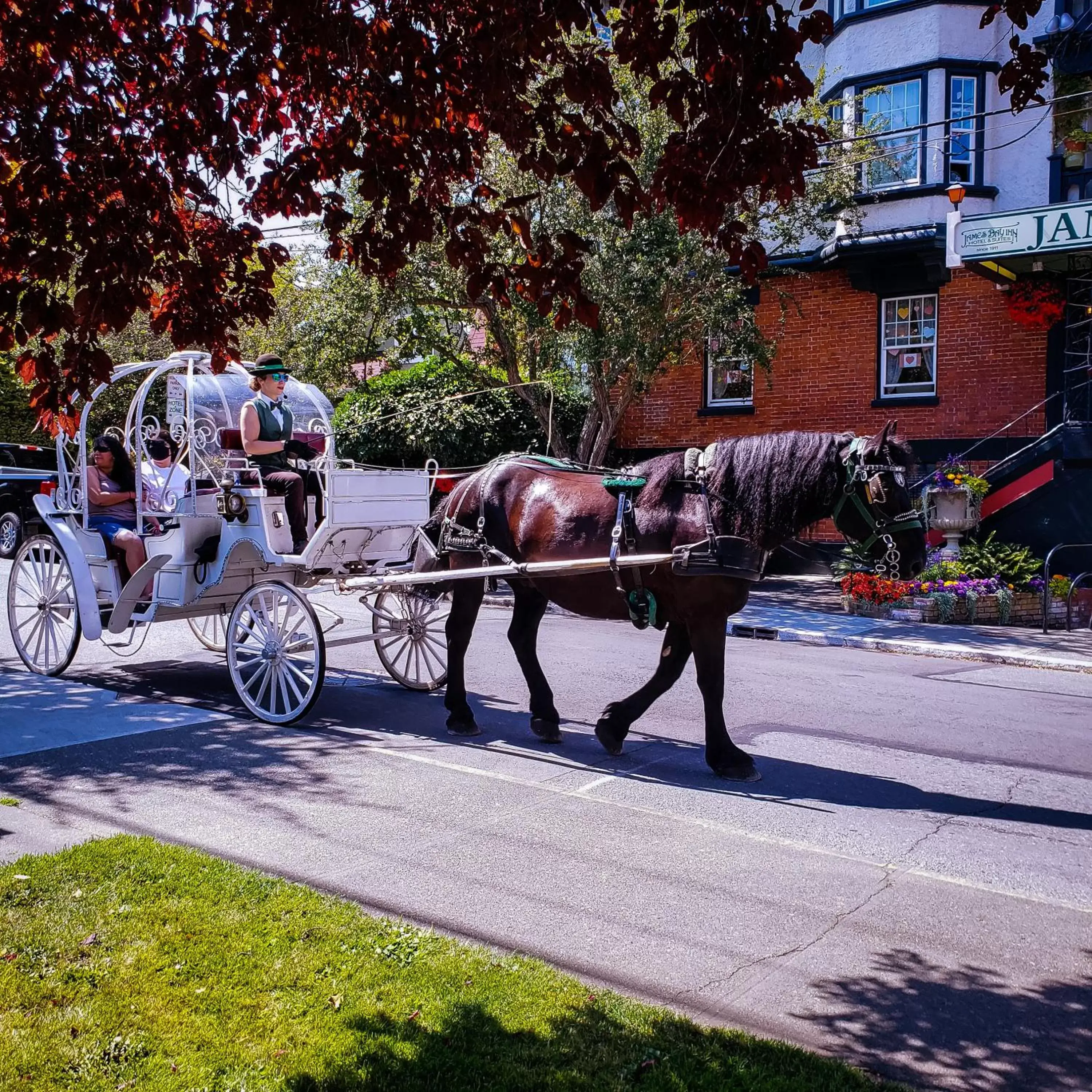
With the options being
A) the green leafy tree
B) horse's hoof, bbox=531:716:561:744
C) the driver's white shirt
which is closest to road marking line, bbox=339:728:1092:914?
horse's hoof, bbox=531:716:561:744

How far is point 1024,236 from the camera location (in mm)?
15211

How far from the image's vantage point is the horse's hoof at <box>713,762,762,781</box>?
6766mm

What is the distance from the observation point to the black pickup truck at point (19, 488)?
21719mm

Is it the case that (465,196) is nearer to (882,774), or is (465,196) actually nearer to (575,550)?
(575,550)

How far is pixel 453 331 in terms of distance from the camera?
18.6 metres

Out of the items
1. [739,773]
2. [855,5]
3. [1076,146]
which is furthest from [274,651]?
[855,5]

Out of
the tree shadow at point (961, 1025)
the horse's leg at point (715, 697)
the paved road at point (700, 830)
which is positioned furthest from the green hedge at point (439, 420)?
the tree shadow at point (961, 1025)

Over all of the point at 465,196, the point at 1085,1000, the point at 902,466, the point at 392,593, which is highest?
the point at 465,196

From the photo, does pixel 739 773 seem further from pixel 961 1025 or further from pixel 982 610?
pixel 982 610

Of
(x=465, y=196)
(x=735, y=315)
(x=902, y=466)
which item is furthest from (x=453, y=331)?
(x=902, y=466)

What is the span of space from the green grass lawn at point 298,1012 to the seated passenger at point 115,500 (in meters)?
5.01

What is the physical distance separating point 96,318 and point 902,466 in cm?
450

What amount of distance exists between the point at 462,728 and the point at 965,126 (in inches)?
638

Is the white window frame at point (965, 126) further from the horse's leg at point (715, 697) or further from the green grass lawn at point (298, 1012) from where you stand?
the green grass lawn at point (298, 1012)
